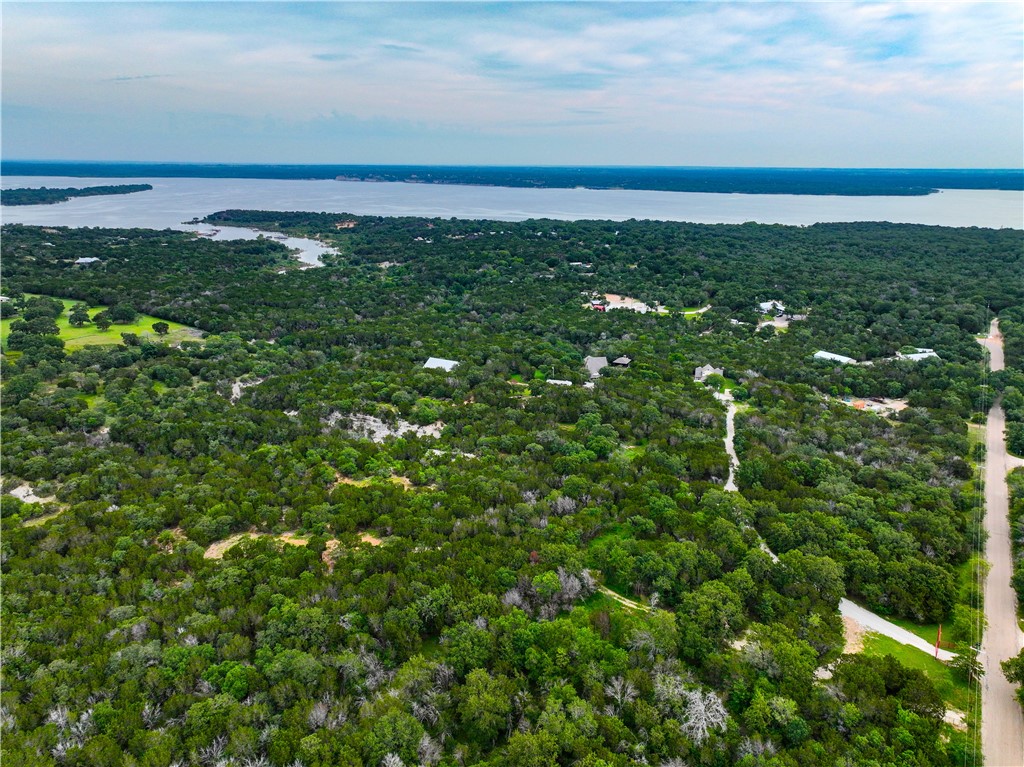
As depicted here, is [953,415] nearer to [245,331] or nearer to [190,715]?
[190,715]

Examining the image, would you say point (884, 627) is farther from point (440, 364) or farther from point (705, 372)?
point (440, 364)

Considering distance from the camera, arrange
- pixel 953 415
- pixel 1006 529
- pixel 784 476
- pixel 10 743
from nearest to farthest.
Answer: pixel 10 743, pixel 1006 529, pixel 784 476, pixel 953 415

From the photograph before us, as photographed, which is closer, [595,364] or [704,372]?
[704,372]

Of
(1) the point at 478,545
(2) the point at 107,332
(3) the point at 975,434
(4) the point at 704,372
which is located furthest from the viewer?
(2) the point at 107,332

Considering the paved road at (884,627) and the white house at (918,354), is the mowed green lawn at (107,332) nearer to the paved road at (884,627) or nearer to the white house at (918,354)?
the paved road at (884,627)

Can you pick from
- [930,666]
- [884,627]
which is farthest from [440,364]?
[930,666]

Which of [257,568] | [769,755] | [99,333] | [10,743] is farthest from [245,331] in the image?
[769,755]
